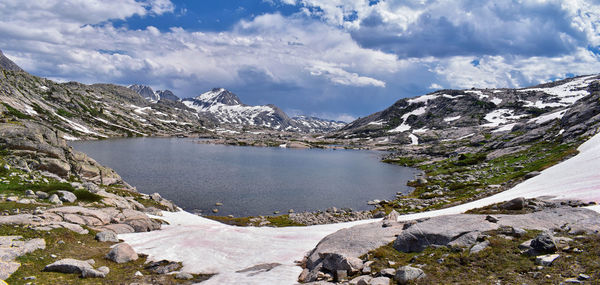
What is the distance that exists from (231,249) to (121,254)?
8.12m

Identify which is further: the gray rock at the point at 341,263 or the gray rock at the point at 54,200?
the gray rock at the point at 54,200

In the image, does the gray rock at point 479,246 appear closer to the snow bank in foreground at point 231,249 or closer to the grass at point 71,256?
the snow bank in foreground at point 231,249

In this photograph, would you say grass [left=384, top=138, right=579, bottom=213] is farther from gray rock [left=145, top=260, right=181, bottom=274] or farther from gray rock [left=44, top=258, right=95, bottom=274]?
gray rock [left=44, top=258, right=95, bottom=274]

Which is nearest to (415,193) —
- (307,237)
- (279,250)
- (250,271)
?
(307,237)

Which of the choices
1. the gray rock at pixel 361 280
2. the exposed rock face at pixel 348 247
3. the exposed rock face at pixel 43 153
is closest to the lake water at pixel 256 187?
the exposed rock face at pixel 43 153

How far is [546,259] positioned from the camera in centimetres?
1367

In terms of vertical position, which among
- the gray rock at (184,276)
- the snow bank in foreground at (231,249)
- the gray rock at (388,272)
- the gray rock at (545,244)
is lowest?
the snow bank in foreground at (231,249)

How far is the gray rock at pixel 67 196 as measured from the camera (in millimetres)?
32612

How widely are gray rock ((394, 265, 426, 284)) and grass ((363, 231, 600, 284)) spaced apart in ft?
1.04

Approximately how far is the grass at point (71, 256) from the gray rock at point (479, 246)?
16.4 m

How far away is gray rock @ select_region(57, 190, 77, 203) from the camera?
3261cm

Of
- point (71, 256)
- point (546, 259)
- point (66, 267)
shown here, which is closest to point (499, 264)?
point (546, 259)

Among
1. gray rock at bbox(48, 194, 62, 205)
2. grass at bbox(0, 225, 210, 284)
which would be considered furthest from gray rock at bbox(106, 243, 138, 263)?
gray rock at bbox(48, 194, 62, 205)

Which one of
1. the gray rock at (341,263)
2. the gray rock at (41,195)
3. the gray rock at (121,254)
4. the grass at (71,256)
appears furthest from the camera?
the gray rock at (41,195)
